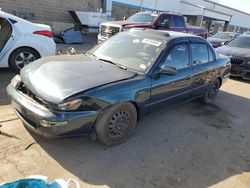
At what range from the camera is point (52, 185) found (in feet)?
7.08

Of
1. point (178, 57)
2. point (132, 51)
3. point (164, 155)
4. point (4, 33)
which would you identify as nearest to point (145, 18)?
point (4, 33)

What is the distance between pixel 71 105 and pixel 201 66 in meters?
3.09

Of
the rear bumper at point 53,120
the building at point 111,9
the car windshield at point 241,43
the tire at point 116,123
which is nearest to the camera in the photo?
the rear bumper at point 53,120

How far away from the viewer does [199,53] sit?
4918mm

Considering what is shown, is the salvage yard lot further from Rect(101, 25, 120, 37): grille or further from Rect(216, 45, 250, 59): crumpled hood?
Rect(101, 25, 120, 37): grille

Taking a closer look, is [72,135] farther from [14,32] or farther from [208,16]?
[208,16]

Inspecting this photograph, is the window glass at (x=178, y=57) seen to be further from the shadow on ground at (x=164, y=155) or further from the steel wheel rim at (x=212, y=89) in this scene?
the steel wheel rim at (x=212, y=89)

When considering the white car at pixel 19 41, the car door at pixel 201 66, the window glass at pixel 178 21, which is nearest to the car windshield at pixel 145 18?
the window glass at pixel 178 21

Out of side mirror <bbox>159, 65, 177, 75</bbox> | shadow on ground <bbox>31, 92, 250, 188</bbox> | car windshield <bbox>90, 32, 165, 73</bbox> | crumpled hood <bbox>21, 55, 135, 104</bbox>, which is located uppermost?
car windshield <bbox>90, 32, 165, 73</bbox>

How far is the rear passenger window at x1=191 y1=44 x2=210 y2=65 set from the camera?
4715 millimetres

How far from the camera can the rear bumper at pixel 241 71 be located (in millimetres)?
8258

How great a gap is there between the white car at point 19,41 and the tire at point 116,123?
3.76 meters

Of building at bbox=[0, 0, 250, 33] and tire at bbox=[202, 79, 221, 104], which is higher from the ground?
building at bbox=[0, 0, 250, 33]

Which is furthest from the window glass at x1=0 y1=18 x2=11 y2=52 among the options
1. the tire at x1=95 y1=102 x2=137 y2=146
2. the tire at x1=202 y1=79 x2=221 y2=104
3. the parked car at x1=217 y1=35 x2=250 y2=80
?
the parked car at x1=217 y1=35 x2=250 y2=80
